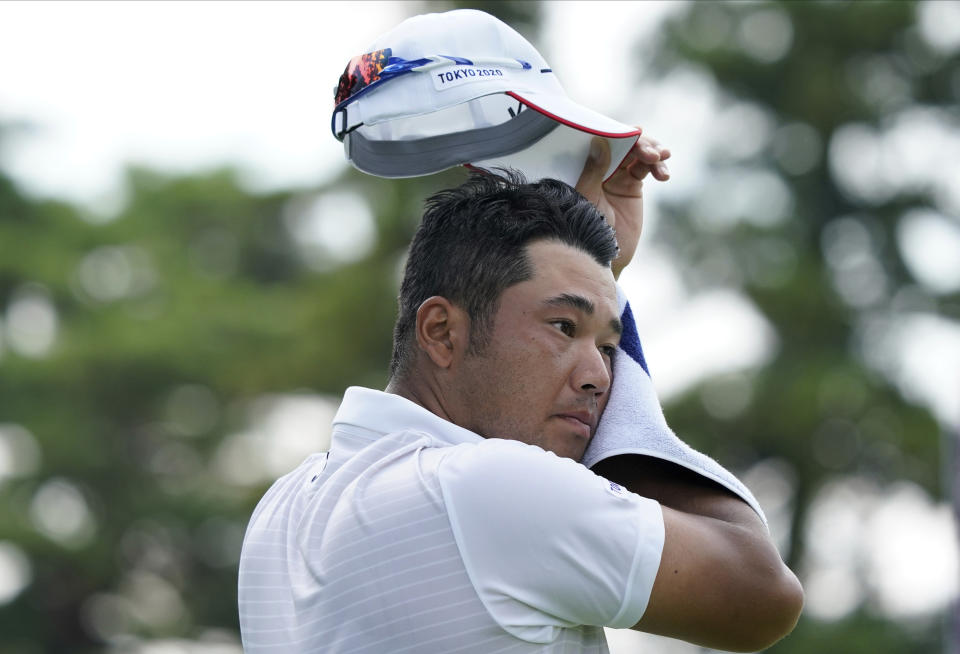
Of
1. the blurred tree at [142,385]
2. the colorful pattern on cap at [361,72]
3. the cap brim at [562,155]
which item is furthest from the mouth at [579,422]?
the blurred tree at [142,385]

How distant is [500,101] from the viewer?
2.74 metres

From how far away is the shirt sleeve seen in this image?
82.5 inches

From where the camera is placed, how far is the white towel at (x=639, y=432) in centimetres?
232

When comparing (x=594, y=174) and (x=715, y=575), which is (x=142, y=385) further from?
(x=715, y=575)

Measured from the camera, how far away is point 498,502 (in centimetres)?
211

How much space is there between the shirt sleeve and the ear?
377 mm

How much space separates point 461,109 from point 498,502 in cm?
94

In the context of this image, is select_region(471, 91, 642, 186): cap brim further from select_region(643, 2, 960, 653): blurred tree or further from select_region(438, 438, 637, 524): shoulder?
select_region(643, 2, 960, 653): blurred tree

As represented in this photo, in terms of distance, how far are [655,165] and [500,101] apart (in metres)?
0.32

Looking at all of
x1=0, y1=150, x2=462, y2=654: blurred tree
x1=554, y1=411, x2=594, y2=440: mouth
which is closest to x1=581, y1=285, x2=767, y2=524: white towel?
x1=554, y1=411, x2=594, y2=440: mouth

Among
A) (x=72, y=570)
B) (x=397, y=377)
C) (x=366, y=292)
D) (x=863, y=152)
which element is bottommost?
(x=72, y=570)

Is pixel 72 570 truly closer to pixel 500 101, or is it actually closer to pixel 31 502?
pixel 31 502

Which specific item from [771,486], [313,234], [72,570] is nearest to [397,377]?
[771,486]

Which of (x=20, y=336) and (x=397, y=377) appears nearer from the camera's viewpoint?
(x=397, y=377)
